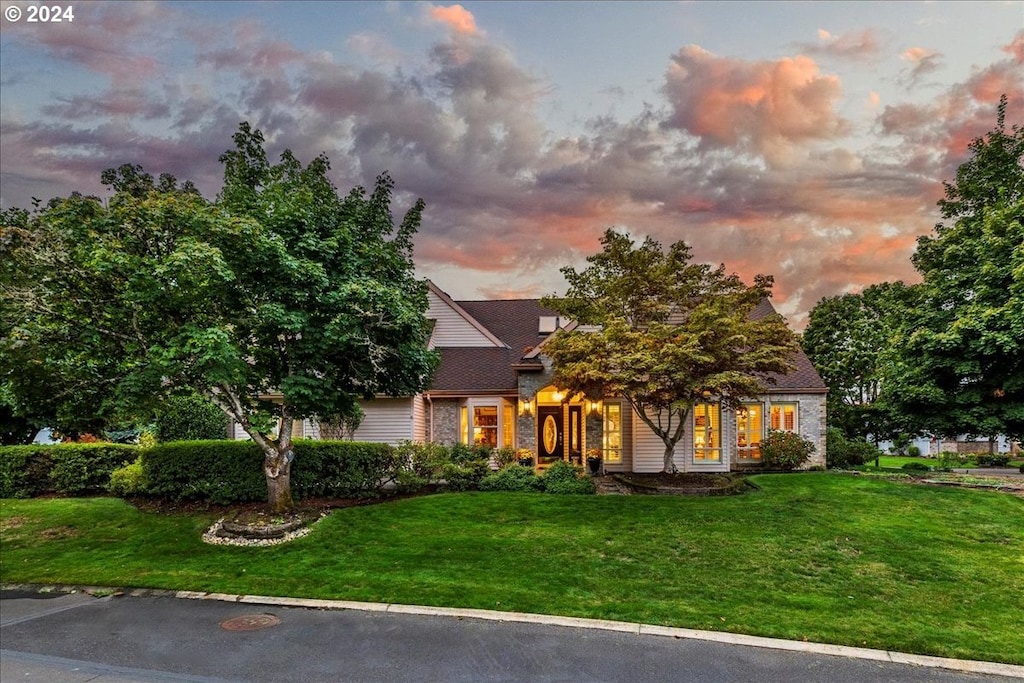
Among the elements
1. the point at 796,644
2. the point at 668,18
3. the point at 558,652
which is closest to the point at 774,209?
the point at 668,18

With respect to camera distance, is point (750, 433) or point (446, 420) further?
point (750, 433)

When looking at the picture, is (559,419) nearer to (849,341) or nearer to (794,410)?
(794,410)

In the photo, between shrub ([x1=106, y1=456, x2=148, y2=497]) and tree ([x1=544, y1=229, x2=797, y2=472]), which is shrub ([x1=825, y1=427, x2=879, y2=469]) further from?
shrub ([x1=106, y1=456, x2=148, y2=497])

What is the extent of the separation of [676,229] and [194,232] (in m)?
15.4

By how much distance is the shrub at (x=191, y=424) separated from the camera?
1897 centimetres

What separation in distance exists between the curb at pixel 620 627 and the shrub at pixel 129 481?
5423 millimetres

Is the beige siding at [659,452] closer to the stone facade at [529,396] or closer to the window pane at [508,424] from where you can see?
the stone facade at [529,396]

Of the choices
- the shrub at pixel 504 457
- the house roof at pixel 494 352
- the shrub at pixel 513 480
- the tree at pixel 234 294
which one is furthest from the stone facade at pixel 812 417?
the tree at pixel 234 294

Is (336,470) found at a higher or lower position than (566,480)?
higher

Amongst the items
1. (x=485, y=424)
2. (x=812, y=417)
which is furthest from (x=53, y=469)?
(x=812, y=417)

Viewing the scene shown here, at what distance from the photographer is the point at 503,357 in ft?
70.9

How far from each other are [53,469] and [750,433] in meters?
22.4

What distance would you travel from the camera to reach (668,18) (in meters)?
14.3

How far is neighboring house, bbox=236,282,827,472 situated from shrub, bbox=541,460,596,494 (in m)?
3.07
